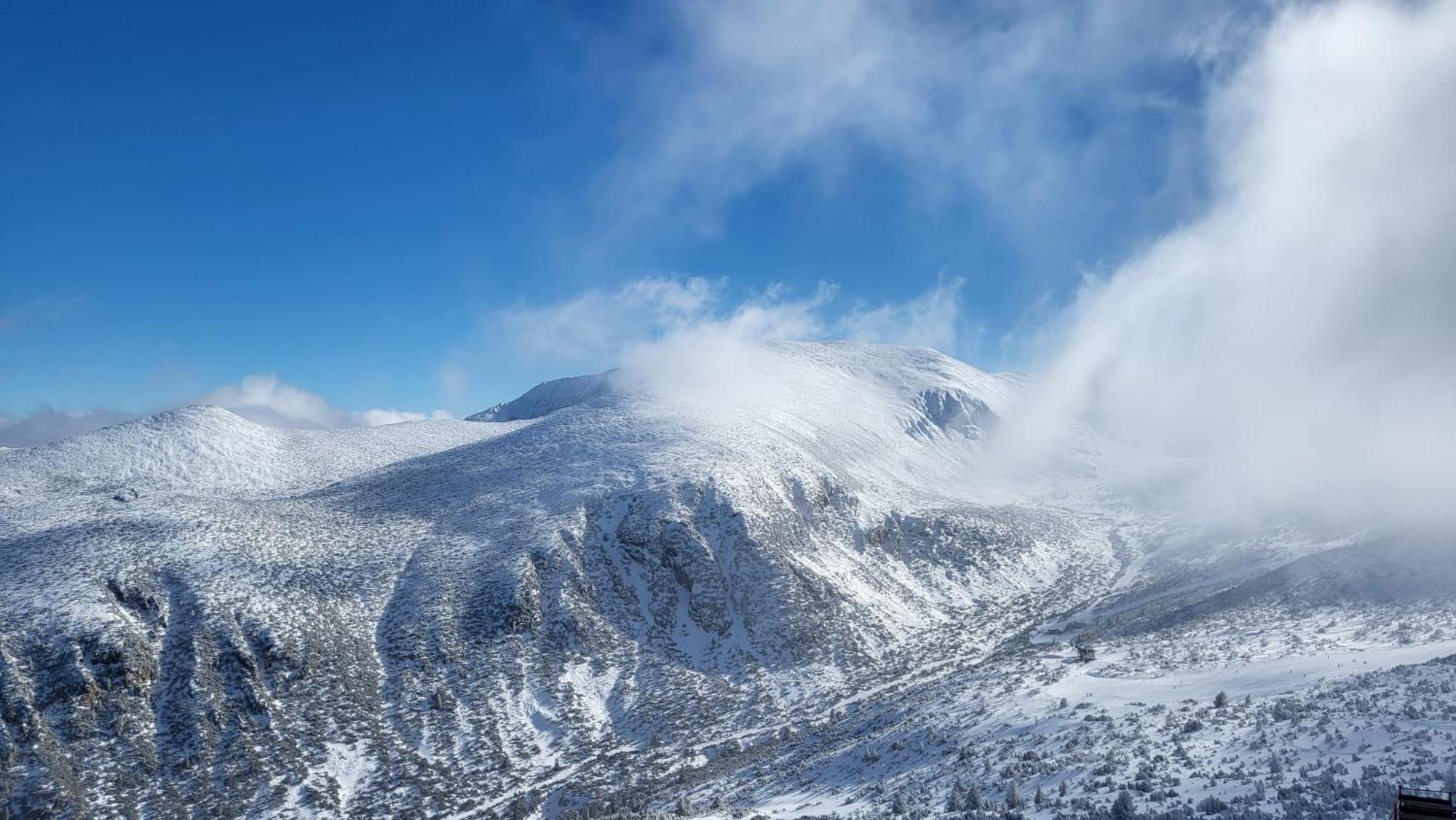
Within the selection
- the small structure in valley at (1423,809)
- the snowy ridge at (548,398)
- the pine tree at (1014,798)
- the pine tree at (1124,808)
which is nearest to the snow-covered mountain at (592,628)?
the pine tree at (1014,798)

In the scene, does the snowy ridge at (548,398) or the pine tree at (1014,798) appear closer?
the pine tree at (1014,798)

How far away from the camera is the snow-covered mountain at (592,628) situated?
34.8m

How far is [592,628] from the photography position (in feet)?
187

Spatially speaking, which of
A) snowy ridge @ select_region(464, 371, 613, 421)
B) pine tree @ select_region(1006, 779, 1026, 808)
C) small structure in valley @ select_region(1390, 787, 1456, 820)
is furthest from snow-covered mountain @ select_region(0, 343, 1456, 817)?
snowy ridge @ select_region(464, 371, 613, 421)

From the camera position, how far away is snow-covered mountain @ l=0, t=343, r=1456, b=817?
1369 inches

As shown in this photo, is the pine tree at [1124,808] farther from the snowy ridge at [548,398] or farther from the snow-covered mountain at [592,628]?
the snowy ridge at [548,398]

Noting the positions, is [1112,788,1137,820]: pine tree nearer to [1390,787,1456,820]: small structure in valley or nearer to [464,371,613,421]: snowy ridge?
[1390,787,1456,820]: small structure in valley

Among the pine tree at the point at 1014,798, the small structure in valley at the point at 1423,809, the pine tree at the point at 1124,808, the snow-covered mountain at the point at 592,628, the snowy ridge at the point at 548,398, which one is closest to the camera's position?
the small structure in valley at the point at 1423,809

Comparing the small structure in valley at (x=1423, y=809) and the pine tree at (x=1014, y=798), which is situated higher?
the small structure in valley at (x=1423, y=809)

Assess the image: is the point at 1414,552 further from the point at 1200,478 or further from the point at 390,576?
the point at 390,576

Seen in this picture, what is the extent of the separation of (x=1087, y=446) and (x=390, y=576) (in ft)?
449

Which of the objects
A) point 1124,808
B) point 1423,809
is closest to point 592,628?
point 1124,808

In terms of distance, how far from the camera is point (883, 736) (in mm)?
34594

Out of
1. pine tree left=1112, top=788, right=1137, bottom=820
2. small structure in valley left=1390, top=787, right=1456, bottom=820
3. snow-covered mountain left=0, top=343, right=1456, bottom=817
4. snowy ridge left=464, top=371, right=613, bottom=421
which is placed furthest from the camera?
snowy ridge left=464, top=371, right=613, bottom=421
